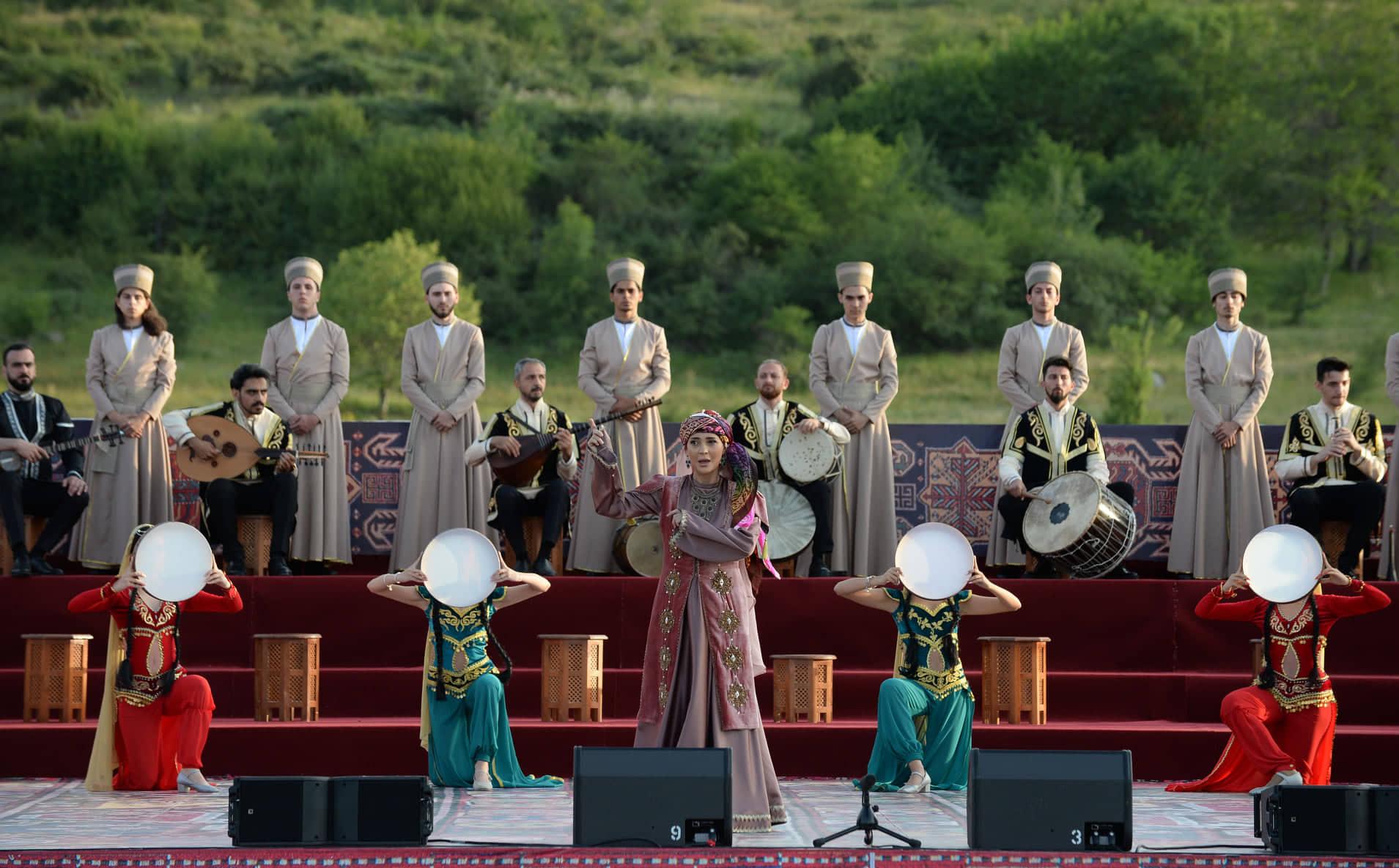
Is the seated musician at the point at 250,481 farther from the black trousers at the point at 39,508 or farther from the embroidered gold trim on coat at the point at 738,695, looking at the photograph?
the embroidered gold trim on coat at the point at 738,695

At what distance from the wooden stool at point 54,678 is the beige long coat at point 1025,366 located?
4.69 m

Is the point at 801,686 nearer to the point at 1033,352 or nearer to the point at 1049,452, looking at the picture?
the point at 1049,452

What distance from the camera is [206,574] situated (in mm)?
6242

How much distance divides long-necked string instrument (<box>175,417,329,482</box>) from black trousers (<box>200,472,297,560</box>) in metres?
0.07

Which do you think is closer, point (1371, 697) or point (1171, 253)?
point (1371, 697)

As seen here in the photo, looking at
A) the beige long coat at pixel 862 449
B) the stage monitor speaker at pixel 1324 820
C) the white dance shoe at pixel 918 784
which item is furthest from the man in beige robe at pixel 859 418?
the stage monitor speaker at pixel 1324 820

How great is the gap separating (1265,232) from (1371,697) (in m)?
19.8

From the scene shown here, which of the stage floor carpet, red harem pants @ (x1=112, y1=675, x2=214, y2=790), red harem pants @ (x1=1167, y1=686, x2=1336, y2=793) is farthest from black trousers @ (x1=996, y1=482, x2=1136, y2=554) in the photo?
red harem pants @ (x1=112, y1=675, x2=214, y2=790)

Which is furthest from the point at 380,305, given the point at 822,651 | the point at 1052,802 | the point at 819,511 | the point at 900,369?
the point at 1052,802

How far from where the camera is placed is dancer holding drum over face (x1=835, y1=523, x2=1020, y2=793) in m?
6.33

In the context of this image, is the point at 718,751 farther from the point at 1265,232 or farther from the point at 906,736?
the point at 1265,232

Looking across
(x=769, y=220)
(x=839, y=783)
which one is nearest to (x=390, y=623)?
(x=839, y=783)

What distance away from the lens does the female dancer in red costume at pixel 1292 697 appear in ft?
20.0

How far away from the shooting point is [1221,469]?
8852 millimetres
